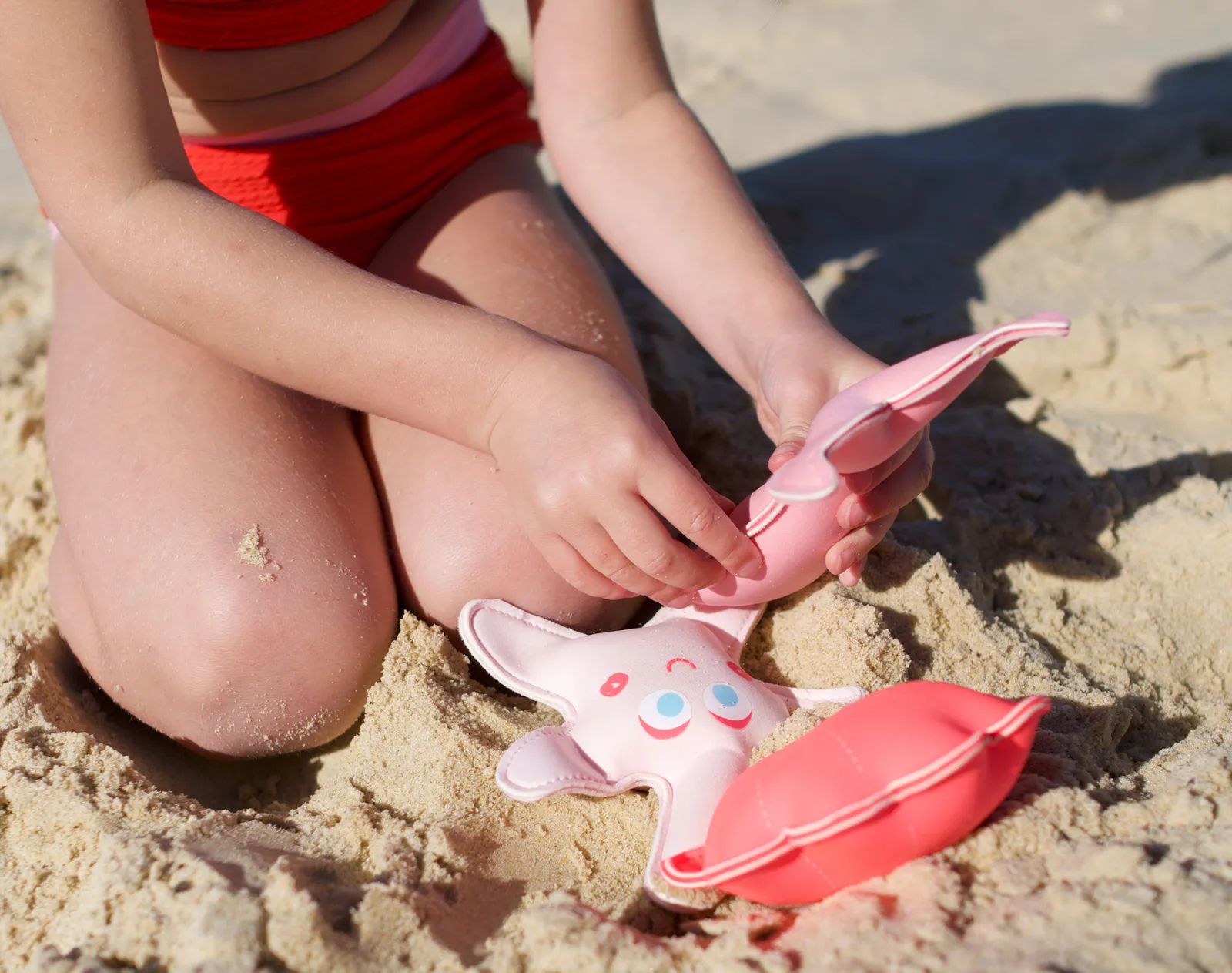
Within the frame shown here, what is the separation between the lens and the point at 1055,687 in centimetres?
112

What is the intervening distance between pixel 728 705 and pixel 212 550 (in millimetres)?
557

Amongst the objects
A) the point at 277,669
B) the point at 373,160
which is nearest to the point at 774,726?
the point at 277,669

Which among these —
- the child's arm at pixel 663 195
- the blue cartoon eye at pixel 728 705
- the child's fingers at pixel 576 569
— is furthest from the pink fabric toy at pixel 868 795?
the child's arm at pixel 663 195

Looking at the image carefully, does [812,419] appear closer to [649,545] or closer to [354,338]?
[649,545]

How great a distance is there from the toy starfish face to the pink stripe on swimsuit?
0.68 meters

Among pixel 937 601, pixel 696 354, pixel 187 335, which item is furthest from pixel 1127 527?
pixel 187 335

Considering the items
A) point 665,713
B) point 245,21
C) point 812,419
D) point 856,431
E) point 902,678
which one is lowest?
point 902,678

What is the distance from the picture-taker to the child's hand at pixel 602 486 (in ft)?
3.24

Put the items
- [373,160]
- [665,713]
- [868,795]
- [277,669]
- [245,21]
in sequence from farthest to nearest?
[373,160] → [245,21] → [277,669] → [665,713] → [868,795]

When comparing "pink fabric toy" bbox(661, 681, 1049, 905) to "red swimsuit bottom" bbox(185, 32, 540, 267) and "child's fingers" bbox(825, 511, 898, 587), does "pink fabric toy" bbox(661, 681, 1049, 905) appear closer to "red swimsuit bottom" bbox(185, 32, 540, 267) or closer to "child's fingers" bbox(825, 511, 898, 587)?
"child's fingers" bbox(825, 511, 898, 587)

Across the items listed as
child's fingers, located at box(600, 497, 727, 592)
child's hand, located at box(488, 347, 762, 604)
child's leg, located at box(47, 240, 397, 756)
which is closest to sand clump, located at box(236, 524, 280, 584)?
child's leg, located at box(47, 240, 397, 756)

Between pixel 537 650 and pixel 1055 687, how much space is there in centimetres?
51

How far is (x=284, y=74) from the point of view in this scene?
140 cm

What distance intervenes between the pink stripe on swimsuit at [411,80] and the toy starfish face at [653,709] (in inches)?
26.9
